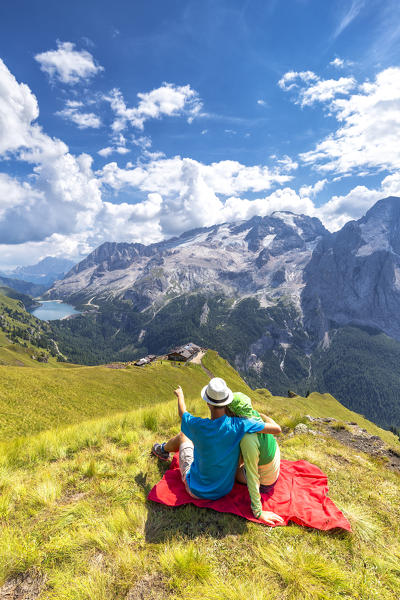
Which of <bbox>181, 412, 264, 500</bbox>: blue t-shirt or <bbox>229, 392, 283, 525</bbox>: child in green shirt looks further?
<bbox>181, 412, 264, 500</bbox>: blue t-shirt

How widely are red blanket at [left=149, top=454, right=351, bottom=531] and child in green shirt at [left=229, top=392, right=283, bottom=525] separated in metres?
0.26

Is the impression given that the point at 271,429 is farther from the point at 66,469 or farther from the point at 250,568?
the point at 66,469

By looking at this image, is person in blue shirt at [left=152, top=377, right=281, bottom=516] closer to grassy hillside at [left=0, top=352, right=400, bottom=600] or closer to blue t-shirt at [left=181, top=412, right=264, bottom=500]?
blue t-shirt at [left=181, top=412, right=264, bottom=500]

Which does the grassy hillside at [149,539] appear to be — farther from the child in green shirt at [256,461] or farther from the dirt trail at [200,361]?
the dirt trail at [200,361]

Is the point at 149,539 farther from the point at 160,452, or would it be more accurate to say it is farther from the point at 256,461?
the point at 160,452

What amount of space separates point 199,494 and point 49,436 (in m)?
5.91

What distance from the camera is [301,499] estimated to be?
636cm

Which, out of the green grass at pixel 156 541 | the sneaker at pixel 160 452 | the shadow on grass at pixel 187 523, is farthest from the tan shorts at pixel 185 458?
the sneaker at pixel 160 452

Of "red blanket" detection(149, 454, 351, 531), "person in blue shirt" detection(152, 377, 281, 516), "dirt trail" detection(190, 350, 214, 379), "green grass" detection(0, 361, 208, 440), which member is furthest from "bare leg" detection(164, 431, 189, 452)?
"dirt trail" detection(190, 350, 214, 379)

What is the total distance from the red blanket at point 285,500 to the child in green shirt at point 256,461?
261 millimetres

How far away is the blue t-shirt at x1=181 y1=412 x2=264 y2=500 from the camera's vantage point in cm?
582

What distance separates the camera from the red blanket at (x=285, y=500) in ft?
18.5

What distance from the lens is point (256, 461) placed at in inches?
232

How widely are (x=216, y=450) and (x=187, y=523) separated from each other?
65.7 inches
